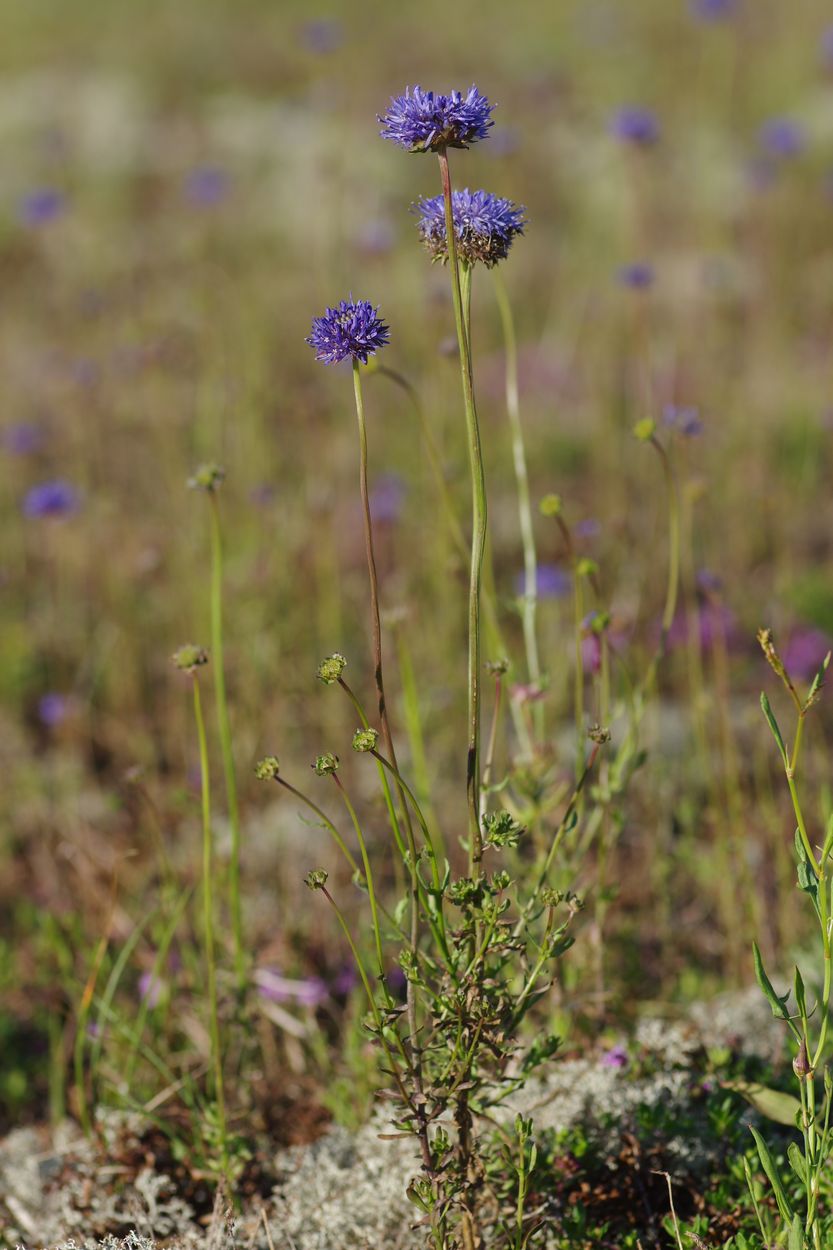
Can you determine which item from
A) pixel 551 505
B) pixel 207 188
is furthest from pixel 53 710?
pixel 207 188

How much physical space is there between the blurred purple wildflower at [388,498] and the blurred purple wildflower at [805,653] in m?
1.49

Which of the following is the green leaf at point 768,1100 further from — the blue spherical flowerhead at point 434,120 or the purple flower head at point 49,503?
the purple flower head at point 49,503

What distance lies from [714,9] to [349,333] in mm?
5083

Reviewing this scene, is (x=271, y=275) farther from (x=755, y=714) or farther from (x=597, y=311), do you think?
(x=755, y=714)

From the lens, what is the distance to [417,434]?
4766 millimetres

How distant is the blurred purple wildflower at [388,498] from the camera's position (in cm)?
407

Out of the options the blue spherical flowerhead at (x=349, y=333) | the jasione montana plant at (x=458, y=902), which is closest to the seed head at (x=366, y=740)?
the jasione montana plant at (x=458, y=902)

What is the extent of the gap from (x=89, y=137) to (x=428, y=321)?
842cm

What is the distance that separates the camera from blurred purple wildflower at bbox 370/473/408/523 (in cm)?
407

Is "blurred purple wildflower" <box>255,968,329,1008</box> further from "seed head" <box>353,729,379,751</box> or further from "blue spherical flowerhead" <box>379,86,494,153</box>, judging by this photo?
"blue spherical flowerhead" <box>379,86,494,153</box>

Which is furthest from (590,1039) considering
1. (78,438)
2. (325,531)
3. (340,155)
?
(340,155)

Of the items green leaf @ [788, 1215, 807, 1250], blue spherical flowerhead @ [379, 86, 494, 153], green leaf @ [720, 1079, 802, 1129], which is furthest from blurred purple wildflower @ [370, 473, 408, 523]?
green leaf @ [788, 1215, 807, 1250]

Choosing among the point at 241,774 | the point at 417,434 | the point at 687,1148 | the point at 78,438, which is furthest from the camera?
the point at 417,434

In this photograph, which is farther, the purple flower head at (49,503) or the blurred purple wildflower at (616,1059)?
the purple flower head at (49,503)
